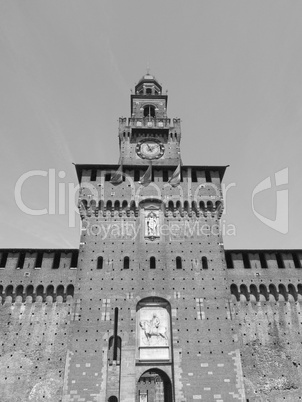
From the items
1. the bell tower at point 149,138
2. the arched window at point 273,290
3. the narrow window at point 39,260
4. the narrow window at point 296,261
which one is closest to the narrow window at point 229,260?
the arched window at point 273,290

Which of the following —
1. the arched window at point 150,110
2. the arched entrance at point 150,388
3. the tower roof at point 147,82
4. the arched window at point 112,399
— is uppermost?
the tower roof at point 147,82

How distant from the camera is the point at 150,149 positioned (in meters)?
27.7

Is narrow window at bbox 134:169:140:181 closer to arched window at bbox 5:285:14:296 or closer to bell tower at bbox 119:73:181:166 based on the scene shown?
Answer: bell tower at bbox 119:73:181:166

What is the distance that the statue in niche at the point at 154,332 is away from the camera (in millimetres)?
19984

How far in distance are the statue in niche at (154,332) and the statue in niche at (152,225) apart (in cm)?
498

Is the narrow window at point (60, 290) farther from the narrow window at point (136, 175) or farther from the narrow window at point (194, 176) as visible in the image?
the narrow window at point (194, 176)

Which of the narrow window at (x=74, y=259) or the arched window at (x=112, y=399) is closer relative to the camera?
the arched window at (x=112, y=399)

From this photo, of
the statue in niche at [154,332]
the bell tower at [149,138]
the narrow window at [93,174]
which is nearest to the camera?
the statue in niche at [154,332]

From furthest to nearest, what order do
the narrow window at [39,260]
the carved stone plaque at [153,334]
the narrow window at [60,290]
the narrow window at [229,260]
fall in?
the narrow window at [229,260] → the narrow window at [39,260] → the narrow window at [60,290] → the carved stone plaque at [153,334]

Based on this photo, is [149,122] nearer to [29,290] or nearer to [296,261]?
[296,261]

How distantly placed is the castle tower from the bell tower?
0.10m

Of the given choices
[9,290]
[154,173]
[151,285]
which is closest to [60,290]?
[9,290]

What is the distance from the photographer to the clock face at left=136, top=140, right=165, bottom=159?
→ 89.6 ft

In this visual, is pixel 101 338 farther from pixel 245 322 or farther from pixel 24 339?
pixel 245 322
